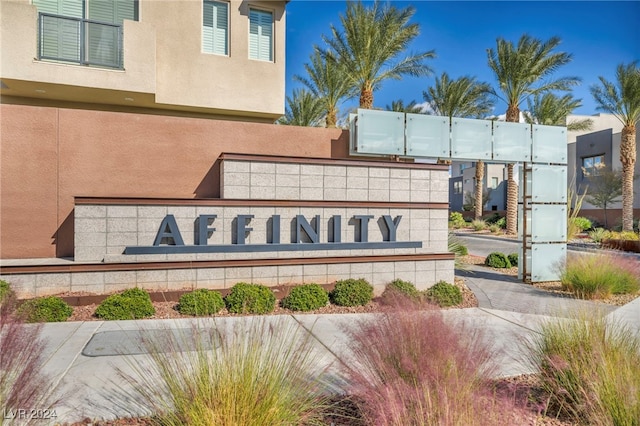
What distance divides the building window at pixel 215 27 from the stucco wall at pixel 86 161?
163 inches

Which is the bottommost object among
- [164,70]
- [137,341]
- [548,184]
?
[137,341]

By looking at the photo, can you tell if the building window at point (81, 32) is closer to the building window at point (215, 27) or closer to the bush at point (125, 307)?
the building window at point (215, 27)

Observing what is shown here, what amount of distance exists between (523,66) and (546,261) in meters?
17.2

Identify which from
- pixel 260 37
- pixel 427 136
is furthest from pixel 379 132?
pixel 260 37

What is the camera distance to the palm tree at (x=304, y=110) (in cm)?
2589

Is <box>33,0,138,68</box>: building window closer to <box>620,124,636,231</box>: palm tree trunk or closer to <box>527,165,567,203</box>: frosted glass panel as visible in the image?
<box>527,165,567,203</box>: frosted glass panel

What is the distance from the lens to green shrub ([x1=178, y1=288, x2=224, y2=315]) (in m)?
7.50

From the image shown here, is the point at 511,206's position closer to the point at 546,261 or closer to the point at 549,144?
the point at 549,144

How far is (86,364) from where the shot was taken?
5.18 m

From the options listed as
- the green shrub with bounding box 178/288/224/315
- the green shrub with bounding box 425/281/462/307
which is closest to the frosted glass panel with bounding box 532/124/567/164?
the green shrub with bounding box 425/281/462/307

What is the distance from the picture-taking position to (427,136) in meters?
10.8

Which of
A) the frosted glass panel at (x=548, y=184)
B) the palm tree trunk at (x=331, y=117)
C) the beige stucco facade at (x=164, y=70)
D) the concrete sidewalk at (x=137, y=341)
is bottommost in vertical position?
the concrete sidewalk at (x=137, y=341)

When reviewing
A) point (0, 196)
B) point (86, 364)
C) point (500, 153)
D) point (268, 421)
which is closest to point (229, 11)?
point (0, 196)

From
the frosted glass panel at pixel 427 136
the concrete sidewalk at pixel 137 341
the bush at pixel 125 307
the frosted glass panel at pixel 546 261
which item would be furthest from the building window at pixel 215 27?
the frosted glass panel at pixel 546 261
